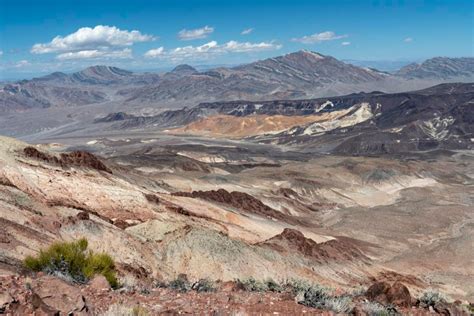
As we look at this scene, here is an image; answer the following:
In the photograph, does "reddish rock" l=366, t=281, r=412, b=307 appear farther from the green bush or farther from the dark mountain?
the dark mountain

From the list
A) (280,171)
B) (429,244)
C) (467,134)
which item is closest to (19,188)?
(429,244)

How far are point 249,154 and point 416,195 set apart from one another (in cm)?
4658

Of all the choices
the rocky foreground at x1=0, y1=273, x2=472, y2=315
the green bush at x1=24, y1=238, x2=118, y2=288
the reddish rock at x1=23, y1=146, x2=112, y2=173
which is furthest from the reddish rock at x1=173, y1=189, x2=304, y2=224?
the rocky foreground at x1=0, y1=273, x2=472, y2=315

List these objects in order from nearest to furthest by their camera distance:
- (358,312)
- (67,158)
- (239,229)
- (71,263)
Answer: (358,312)
(71,263)
(239,229)
(67,158)

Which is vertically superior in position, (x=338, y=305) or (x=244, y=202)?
(x=338, y=305)

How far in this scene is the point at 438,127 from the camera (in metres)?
135

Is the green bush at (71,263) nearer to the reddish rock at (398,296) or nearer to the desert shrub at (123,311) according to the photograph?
the desert shrub at (123,311)

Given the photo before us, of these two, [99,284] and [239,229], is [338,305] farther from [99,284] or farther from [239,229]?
[239,229]

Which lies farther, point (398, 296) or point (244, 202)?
point (244, 202)

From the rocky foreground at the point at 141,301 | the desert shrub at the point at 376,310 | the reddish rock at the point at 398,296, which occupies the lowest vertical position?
the reddish rock at the point at 398,296

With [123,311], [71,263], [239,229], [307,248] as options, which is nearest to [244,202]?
[239,229]

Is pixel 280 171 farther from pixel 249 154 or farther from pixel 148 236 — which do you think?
pixel 148 236

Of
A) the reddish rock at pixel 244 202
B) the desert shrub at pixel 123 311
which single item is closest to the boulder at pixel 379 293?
the desert shrub at pixel 123 311

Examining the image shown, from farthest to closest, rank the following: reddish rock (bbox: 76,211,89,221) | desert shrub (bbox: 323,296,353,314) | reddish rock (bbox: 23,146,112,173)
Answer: reddish rock (bbox: 23,146,112,173) < reddish rock (bbox: 76,211,89,221) < desert shrub (bbox: 323,296,353,314)
